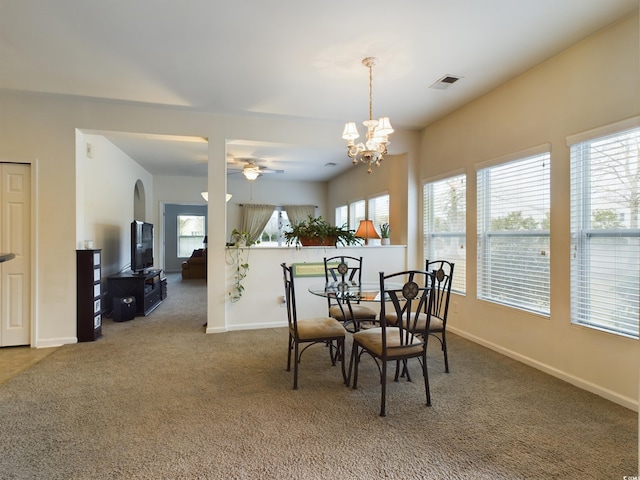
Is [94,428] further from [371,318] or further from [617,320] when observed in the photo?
[617,320]

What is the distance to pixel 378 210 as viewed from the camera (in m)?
6.50

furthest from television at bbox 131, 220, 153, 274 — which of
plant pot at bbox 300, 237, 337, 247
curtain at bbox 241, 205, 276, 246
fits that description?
curtain at bbox 241, 205, 276, 246

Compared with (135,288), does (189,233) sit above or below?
above

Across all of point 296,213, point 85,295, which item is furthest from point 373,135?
point 296,213

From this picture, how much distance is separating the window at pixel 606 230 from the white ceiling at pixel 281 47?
96cm

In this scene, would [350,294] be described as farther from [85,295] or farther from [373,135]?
[85,295]

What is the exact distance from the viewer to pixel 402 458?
74.0 inches

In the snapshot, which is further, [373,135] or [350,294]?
[373,135]

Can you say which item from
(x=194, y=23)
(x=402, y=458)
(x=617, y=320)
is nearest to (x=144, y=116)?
(x=194, y=23)

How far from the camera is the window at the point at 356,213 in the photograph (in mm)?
7250

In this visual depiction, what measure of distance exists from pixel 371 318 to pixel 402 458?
5.26ft

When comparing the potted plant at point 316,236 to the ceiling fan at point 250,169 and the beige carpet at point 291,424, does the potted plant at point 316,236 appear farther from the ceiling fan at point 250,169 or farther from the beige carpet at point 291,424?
the ceiling fan at point 250,169

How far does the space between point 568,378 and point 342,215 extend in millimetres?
6099

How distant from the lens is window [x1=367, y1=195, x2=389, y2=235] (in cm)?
618
